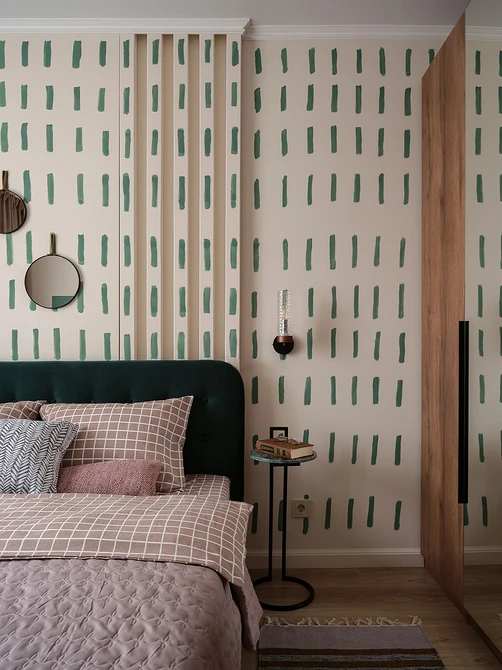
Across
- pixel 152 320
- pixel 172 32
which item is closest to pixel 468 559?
pixel 152 320

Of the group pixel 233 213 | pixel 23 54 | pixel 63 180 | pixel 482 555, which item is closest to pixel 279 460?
pixel 482 555

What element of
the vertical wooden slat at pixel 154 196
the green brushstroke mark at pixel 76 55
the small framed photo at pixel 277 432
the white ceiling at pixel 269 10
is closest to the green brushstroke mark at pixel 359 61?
the white ceiling at pixel 269 10

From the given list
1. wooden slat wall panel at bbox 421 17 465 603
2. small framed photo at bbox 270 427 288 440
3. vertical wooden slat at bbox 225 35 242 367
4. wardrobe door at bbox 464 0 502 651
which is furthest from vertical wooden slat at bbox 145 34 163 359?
wardrobe door at bbox 464 0 502 651

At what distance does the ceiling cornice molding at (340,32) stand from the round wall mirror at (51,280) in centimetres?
156

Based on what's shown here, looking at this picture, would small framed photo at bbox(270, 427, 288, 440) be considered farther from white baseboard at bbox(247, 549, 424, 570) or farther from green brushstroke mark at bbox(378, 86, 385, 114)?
green brushstroke mark at bbox(378, 86, 385, 114)

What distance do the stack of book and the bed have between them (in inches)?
10.0

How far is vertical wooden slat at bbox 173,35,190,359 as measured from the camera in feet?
9.16

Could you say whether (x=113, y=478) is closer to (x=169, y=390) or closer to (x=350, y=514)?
(x=169, y=390)

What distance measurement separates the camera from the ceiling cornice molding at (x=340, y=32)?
9.18 feet

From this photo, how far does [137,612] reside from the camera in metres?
1.28

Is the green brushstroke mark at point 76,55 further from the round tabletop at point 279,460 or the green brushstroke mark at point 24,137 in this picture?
the round tabletop at point 279,460

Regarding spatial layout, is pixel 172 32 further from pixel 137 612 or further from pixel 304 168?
pixel 137 612

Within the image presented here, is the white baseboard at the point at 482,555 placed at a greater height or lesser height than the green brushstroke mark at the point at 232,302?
lesser

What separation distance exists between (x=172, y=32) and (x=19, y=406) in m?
2.07
